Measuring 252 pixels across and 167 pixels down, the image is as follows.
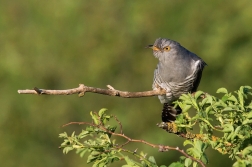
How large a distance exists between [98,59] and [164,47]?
777 cm

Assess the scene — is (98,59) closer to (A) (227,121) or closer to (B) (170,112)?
(B) (170,112)

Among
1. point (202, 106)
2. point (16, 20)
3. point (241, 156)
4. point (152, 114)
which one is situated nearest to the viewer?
point (241, 156)

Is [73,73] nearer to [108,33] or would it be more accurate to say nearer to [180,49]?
[108,33]

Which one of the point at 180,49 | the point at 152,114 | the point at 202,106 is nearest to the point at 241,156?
the point at 202,106

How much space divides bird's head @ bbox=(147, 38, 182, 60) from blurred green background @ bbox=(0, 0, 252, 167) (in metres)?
6.98

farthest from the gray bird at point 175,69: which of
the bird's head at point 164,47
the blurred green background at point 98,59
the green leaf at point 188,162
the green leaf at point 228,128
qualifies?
the blurred green background at point 98,59

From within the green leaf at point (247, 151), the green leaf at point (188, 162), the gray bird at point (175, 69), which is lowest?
the green leaf at point (188, 162)

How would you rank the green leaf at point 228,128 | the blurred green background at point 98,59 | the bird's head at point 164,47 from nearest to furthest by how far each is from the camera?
1. the green leaf at point 228,128
2. the bird's head at point 164,47
3. the blurred green background at point 98,59

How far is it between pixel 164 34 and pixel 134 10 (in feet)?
3.50

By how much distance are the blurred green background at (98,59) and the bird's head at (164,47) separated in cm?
698

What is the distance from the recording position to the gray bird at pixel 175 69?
17.9 feet

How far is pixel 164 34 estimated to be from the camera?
42.4ft

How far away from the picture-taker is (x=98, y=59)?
43.1ft

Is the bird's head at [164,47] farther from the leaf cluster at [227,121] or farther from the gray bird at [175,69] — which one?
the leaf cluster at [227,121]
